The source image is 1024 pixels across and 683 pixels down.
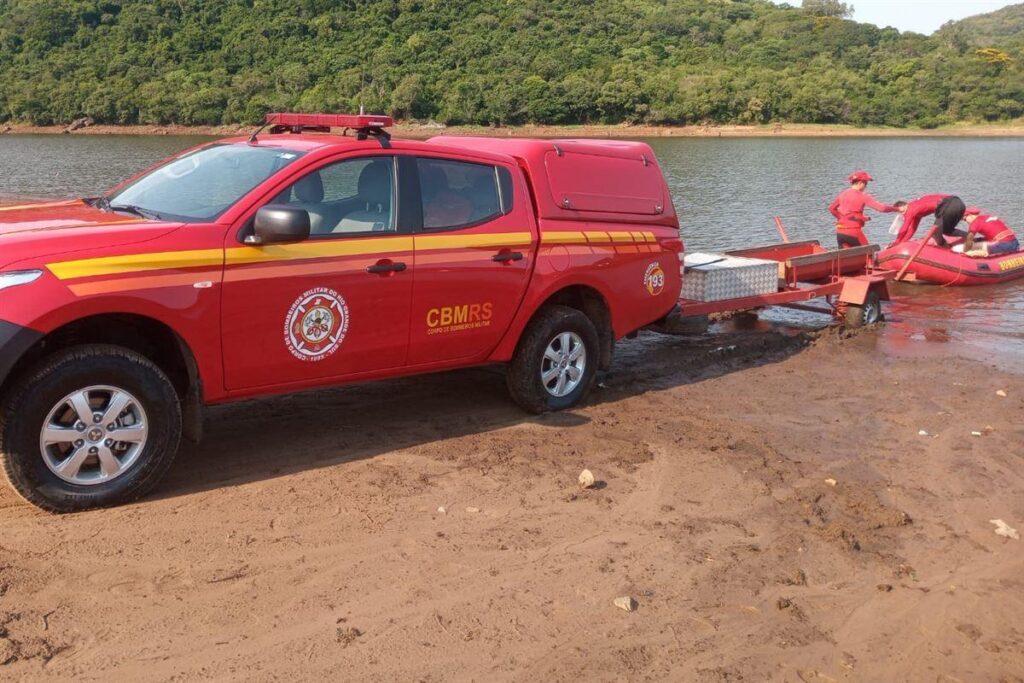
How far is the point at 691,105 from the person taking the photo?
84.0 m

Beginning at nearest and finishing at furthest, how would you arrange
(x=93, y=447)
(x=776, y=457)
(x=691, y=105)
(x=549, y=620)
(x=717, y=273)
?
1. (x=549, y=620)
2. (x=93, y=447)
3. (x=776, y=457)
4. (x=717, y=273)
5. (x=691, y=105)

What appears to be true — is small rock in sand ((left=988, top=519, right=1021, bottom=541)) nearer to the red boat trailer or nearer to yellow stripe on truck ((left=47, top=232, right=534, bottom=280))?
yellow stripe on truck ((left=47, top=232, right=534, bottom=280))

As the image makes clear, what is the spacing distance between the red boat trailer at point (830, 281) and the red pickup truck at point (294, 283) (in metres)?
3.21

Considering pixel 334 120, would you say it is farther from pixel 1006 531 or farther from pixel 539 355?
pixel 1006 531

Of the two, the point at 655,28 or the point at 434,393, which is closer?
the point at 434,393

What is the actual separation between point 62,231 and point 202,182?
1026 mm

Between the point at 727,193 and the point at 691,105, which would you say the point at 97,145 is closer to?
the point at 727,193

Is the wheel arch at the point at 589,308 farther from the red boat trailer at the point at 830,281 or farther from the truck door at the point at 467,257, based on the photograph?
the red boat trailer at the point at 830,281

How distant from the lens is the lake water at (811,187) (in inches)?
487

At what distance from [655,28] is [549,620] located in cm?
12205

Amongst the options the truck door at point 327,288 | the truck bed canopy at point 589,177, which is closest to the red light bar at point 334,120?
the truck door at point 327,288

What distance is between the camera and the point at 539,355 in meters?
6.89

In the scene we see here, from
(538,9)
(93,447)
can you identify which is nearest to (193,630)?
(93,447)

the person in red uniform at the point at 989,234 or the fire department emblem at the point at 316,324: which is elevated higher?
the fire department emblem at the point at 316,324
